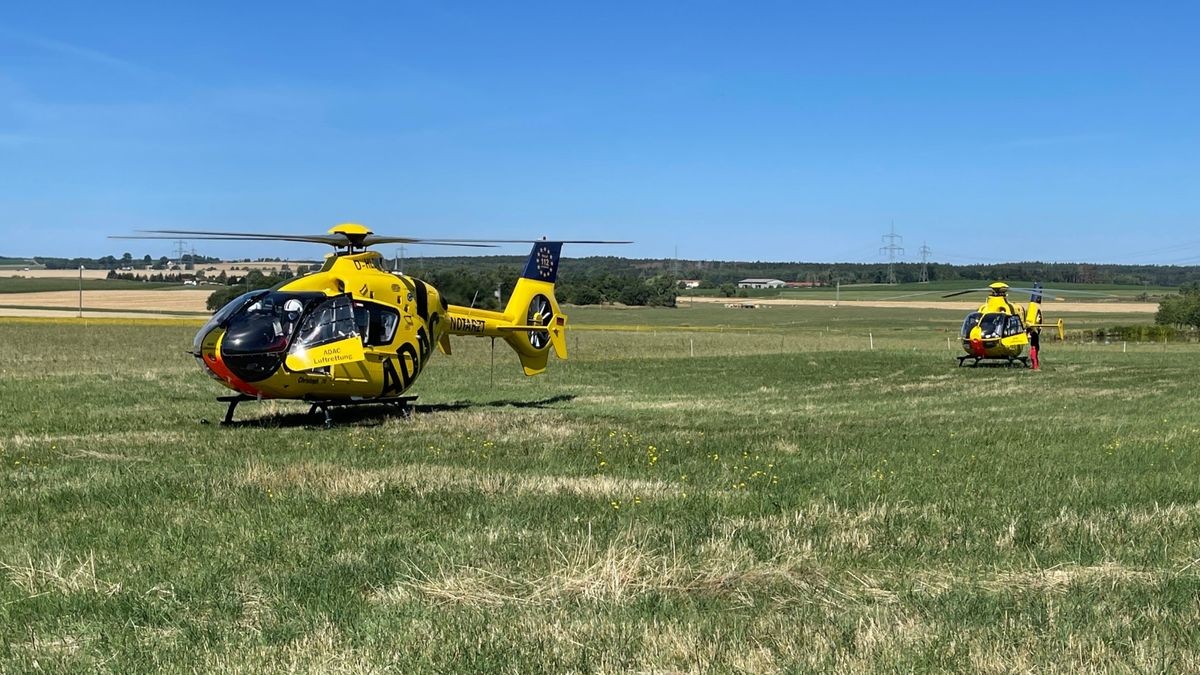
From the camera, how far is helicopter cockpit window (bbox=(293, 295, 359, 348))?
51.4 feet

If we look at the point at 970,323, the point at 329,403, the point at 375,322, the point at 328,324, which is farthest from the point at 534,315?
the point at 970,323

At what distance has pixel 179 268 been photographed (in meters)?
100

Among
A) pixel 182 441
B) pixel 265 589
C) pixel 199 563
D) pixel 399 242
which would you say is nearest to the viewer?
pixel 265 589

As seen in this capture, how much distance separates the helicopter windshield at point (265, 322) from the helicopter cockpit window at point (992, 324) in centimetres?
2486

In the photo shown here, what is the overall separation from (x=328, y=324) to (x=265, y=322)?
929 millimetres

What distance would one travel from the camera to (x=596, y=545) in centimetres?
668

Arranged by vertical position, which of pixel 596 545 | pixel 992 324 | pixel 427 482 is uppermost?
pixel 992 324

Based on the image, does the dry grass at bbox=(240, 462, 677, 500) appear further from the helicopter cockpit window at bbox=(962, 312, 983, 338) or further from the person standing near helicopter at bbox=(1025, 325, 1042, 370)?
the helicopter cockpit window at bbox=(962, 312, 983, 338)

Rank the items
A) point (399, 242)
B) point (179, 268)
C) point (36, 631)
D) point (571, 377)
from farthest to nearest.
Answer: point (179, 268)
point (571, 377)
point (399, 242)
point (36, 631)

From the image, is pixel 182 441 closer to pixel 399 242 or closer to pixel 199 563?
pixel 399 242

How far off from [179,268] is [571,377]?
8100 centimetres

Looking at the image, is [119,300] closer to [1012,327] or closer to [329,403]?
[1012,327]

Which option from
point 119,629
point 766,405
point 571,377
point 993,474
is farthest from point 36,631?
point 571,377

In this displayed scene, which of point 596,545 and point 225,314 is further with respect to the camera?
point 225,314
